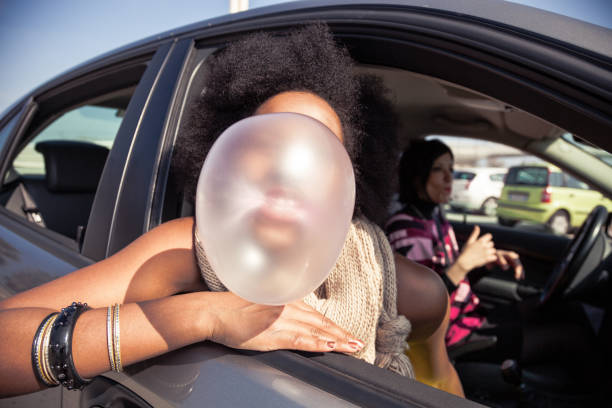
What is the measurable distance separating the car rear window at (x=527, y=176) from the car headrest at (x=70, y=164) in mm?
9521

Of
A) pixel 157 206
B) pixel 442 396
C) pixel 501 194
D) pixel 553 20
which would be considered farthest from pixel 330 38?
pixel 501 194

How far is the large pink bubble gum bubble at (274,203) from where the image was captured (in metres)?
0.59

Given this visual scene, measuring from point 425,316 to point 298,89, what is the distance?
2.56 feet

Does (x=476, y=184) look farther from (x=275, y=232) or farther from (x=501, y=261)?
(x=275, y=232)

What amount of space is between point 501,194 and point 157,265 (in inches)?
387

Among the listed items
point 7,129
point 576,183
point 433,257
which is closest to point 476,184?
point 576,183

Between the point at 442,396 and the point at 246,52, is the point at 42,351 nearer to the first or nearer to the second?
the point at 442,396

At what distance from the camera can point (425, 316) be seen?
4.15 feet

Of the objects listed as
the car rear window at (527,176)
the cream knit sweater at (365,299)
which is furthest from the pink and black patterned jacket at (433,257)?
the car rear window at (527,176)

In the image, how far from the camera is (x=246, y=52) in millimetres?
1296

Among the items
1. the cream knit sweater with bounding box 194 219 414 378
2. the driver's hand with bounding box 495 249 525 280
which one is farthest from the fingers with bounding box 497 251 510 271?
the cream knit sweater with bounding box 194 219 414 378

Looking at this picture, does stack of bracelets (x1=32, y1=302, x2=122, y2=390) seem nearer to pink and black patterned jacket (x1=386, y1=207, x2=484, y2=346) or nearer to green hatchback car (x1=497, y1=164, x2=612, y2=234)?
pink and black patterned jacket (x1=386, y1=207, x2=484, y2=346)

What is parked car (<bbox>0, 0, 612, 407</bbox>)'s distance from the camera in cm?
80

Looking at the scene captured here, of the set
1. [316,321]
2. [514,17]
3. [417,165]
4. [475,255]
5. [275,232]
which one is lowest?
[475,255]
